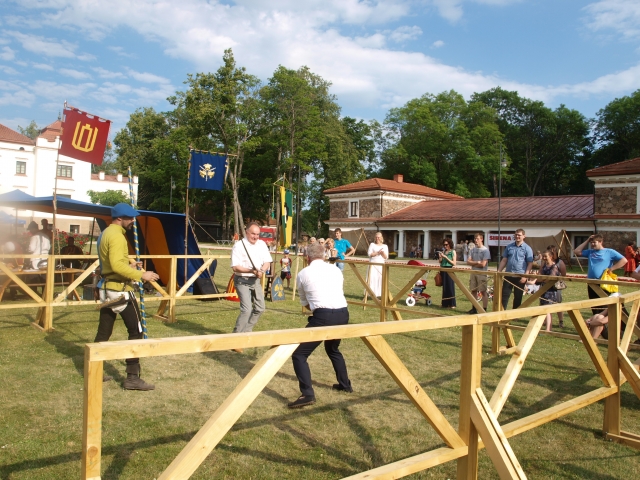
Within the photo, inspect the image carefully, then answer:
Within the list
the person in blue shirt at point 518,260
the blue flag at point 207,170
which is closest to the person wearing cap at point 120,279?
the blue flag at point 207,170

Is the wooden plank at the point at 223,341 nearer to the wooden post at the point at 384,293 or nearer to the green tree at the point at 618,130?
the wooden post at the point at 384,293

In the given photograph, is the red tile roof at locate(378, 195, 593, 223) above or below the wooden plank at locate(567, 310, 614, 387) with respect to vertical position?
above

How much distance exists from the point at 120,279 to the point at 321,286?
82.8 inches

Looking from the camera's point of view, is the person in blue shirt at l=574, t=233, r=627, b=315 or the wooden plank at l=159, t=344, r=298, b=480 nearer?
the wooden plank at l=159, t=344, r=298, b=480

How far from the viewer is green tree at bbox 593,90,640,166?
5388 cm

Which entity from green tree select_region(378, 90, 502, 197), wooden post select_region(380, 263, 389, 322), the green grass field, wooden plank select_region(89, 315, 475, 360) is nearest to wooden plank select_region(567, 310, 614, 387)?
the green grass field

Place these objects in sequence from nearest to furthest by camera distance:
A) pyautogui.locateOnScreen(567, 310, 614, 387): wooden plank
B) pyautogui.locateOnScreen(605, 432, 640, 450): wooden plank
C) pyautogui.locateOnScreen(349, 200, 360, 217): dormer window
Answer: pyautogui.locateOnScreen(567, 310, 614, 387): wooden plank < pyautogui.locateOnScreen(605, 432, 640, 450): wooden plank < pyautogui.locateOnScreen(349, 200, 360, 217): dormer window

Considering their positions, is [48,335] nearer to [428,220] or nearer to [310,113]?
[428,220]

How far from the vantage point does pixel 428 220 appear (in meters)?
41.5

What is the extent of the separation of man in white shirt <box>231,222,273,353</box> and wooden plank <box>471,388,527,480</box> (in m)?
4.44

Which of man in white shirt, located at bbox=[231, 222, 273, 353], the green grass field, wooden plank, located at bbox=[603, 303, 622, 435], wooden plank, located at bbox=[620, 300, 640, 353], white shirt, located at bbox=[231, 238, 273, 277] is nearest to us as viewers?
the green grass field

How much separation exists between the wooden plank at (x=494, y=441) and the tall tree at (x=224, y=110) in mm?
45052

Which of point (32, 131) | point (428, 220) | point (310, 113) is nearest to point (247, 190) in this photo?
point (310, 113)

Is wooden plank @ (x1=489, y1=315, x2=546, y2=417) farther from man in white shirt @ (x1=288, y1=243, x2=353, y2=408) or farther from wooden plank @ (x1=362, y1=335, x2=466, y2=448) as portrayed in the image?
man in white shirt @ (x1=288, y1=243, x2=353, y2=408)
